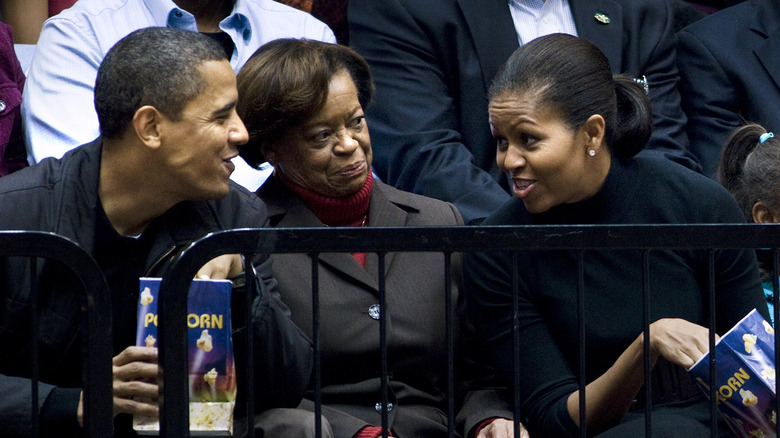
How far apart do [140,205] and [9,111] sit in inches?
40.9

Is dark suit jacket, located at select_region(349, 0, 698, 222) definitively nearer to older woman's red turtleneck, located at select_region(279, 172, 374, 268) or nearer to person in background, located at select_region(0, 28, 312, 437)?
older woman's red turtleneck, located at select_region(279, 172, 374, 268)

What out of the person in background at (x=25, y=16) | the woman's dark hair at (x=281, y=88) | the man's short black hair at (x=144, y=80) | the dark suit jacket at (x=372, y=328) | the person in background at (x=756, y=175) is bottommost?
the dark suit jacket at (x=372, y=328)

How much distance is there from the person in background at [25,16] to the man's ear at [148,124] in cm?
170

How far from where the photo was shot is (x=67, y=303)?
2.95 m

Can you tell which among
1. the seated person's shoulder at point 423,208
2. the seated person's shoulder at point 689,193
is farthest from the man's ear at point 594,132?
the seated person's shoulder at point 423,208

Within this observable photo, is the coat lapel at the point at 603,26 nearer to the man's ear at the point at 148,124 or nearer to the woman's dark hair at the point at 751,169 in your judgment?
the woman's dark hair at the point at 751,169

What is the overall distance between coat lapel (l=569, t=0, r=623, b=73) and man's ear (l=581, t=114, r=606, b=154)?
114 cm

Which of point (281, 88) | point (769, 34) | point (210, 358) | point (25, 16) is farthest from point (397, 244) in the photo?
point (769, 34)

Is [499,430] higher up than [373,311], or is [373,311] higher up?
[373,311]

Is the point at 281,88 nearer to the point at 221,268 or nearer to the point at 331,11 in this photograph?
the point at 221,268

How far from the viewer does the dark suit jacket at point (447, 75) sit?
4.22 meters

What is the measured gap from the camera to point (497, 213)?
3568mm

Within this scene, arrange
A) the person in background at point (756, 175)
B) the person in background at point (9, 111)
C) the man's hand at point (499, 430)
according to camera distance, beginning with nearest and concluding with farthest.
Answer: the man's hand at point (499, 430), the person in background at point (9, 111), the person in background at point (756, 175)

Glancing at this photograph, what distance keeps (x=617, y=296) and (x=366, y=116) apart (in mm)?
1489
